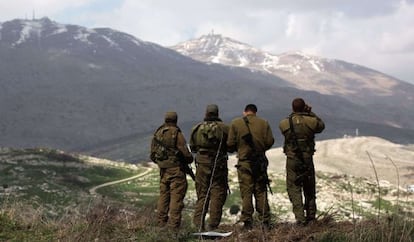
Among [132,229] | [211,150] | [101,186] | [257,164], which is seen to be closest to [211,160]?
[211,150]

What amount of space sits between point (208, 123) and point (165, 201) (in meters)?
1.86

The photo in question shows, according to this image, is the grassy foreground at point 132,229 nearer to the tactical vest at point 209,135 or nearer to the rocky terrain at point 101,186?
the tactical vest at point 209,135

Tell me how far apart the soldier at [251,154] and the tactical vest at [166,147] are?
1.17 m

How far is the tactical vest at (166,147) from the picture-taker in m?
11.1

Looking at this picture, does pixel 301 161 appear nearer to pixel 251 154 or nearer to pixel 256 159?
pixel 256 159

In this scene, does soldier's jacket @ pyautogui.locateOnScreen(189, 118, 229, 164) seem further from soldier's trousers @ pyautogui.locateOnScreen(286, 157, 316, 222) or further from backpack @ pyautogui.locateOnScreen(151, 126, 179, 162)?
soldier's trousers @ pyautogui.locateOnScreen(286, 157, 316, 222)

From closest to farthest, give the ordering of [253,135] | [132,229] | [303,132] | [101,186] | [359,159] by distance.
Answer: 1. [132,229]
2. [303,132]
3. [253,135]
4. [101,186]
5. [359,159]

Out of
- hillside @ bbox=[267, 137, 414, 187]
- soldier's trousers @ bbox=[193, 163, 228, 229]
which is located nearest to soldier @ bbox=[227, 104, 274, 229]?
soldier's trousers @ bbox=[193, 163, 228, 229]

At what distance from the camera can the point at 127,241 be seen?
8781 millimetres

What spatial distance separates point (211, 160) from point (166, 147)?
3.18ft

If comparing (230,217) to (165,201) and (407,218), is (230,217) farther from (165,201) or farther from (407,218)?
(407,218)

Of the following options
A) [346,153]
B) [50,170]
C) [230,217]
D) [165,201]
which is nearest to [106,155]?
[346,153]

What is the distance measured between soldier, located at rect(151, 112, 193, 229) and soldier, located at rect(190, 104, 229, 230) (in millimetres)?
288

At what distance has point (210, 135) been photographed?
436 inches
